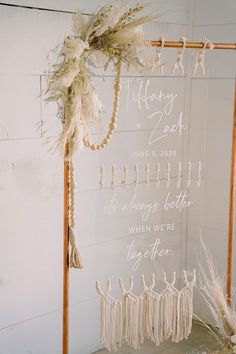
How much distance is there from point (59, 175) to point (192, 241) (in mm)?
736

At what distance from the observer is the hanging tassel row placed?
2340mm

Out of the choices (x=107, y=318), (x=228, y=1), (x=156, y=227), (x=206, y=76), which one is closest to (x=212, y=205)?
(x=156, y=227)

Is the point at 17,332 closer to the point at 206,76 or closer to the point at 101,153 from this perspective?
the point at 101,153

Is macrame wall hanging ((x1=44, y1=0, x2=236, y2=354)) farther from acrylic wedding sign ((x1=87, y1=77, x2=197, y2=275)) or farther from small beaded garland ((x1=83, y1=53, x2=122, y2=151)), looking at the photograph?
acrylic wedding sign ((x1=87, y1=77, x2=197, y2=275))

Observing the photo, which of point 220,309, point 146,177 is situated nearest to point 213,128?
point 146,177

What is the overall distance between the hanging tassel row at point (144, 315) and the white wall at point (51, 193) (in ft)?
0.32

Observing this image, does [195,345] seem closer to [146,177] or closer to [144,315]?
[144,315]

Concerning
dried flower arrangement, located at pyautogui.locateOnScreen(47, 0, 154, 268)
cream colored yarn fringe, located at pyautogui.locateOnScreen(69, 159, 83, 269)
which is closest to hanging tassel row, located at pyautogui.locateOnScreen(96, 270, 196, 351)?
cream colored yarn fringe, located at pyautogui.locateOnScreen(69, 159, 83, 269)

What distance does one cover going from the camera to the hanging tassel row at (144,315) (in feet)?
7.68

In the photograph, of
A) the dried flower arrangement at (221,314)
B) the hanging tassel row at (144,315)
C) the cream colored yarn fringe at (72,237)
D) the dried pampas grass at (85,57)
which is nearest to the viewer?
the dried pampas grass at (85,57)

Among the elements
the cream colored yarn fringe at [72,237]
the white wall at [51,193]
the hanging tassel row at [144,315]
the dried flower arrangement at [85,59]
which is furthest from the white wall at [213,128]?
the cream colored yarn fringe at [72,237]

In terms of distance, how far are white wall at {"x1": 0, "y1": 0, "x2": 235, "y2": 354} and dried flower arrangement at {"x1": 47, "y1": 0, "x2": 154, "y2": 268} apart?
0.23 m

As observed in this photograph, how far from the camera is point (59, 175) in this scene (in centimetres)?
269

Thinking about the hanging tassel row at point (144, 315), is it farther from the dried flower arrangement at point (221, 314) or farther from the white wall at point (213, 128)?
the white wall at point (213, 128)
